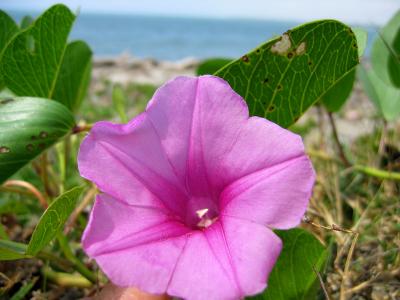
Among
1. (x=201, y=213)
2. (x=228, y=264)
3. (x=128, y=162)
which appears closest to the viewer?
(x=228, y=264)

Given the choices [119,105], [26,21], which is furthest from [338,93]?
[26,21]

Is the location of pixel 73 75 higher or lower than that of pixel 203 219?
higher

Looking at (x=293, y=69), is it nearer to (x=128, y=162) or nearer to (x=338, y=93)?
(x=128, y=162)

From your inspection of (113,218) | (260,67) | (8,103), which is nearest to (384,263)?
(260,67)

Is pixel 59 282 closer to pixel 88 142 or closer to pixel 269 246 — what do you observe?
pixel 88 142

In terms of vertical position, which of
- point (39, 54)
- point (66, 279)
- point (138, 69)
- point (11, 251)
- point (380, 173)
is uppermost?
point (39, 54)

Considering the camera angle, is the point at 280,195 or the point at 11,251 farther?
the point at 11,251
